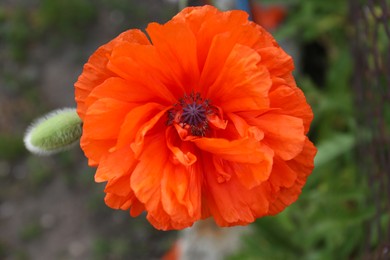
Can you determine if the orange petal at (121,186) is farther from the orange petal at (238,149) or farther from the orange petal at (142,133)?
the orange petal at (238,149)

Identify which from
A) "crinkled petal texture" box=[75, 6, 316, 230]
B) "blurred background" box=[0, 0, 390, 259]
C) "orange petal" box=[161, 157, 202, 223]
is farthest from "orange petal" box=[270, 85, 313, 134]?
"blurred background" box=[0, 0, 390, 259]

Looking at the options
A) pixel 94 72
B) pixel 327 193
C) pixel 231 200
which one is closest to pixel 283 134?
pixel 231 200

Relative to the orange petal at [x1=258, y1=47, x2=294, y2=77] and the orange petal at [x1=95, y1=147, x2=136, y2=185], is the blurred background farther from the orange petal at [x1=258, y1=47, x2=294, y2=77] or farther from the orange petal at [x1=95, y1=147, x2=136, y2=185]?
the orange petal at [x1=95, y1=147, x2=136, y2=185]

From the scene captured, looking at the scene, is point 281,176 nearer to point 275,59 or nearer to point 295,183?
point 295,183

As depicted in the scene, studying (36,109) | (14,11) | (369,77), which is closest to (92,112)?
(369,77)

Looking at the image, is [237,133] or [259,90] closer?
[259,90]

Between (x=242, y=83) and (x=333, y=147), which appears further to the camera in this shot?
(x=333, y=147)

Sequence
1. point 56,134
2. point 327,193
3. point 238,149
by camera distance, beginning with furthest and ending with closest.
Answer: point 327,193, point 56,134, point 238,149

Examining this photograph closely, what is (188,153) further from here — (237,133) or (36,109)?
(36,109)
